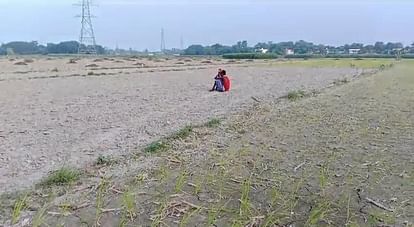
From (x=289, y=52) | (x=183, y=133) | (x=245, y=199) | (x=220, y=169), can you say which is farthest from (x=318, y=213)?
(x=289, y=52)

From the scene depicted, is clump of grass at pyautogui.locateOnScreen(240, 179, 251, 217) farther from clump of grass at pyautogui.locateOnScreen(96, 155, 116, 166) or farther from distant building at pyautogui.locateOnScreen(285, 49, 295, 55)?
distant building at pyautogui.locateOnScreen(285, 49, 295, 55)

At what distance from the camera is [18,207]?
3.88 m

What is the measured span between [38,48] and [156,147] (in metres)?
90.3

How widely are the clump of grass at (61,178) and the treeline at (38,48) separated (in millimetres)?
77158

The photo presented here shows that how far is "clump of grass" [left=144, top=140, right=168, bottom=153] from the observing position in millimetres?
6277

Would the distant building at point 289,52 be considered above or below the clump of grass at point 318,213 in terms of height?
below

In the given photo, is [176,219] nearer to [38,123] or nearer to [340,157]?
[340,157]

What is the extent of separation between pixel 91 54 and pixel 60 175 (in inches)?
2441

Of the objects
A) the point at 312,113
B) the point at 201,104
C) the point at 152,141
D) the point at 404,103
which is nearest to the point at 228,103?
the point at 201,104

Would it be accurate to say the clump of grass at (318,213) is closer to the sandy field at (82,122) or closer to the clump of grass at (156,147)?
the clump of grass at (156,147)

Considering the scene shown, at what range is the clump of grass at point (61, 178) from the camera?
4676 mm

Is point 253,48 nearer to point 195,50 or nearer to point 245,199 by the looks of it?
point 195,50

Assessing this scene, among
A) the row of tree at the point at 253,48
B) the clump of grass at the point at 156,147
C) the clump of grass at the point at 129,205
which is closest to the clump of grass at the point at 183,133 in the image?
the clump of grass at the point at 156,147

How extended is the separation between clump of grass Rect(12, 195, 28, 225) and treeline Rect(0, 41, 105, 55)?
7790cm
